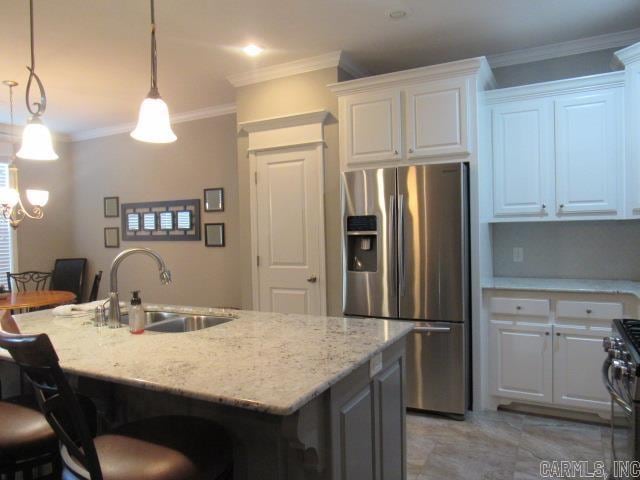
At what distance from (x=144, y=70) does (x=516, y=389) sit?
377 cm

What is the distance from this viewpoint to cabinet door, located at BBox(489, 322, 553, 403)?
9.76ft

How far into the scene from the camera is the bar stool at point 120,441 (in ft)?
3.73

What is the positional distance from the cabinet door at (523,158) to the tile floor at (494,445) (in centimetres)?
143

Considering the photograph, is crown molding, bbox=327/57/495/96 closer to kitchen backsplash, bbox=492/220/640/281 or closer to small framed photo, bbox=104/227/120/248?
kitchen backsplash, bbox=492/220/640/281

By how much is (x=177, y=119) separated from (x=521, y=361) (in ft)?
14.1

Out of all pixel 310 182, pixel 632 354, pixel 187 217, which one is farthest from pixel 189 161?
pixel 632 354

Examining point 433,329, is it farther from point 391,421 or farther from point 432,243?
point 391,421

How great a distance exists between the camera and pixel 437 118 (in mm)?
3119

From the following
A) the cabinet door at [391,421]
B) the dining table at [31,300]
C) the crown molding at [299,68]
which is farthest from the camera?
the dining table at [31,300]

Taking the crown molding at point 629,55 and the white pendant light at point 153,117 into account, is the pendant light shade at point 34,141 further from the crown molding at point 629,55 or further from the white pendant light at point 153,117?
the crown molding at point 629,55

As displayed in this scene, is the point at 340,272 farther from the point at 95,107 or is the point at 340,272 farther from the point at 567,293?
the point at 95,107

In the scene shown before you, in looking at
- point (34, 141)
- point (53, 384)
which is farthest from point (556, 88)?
point (53, 384)

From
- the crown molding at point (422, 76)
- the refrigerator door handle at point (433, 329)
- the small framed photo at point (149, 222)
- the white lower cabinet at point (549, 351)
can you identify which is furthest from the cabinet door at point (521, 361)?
the small framed photo at point (149, 222)

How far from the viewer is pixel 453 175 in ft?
9.73
